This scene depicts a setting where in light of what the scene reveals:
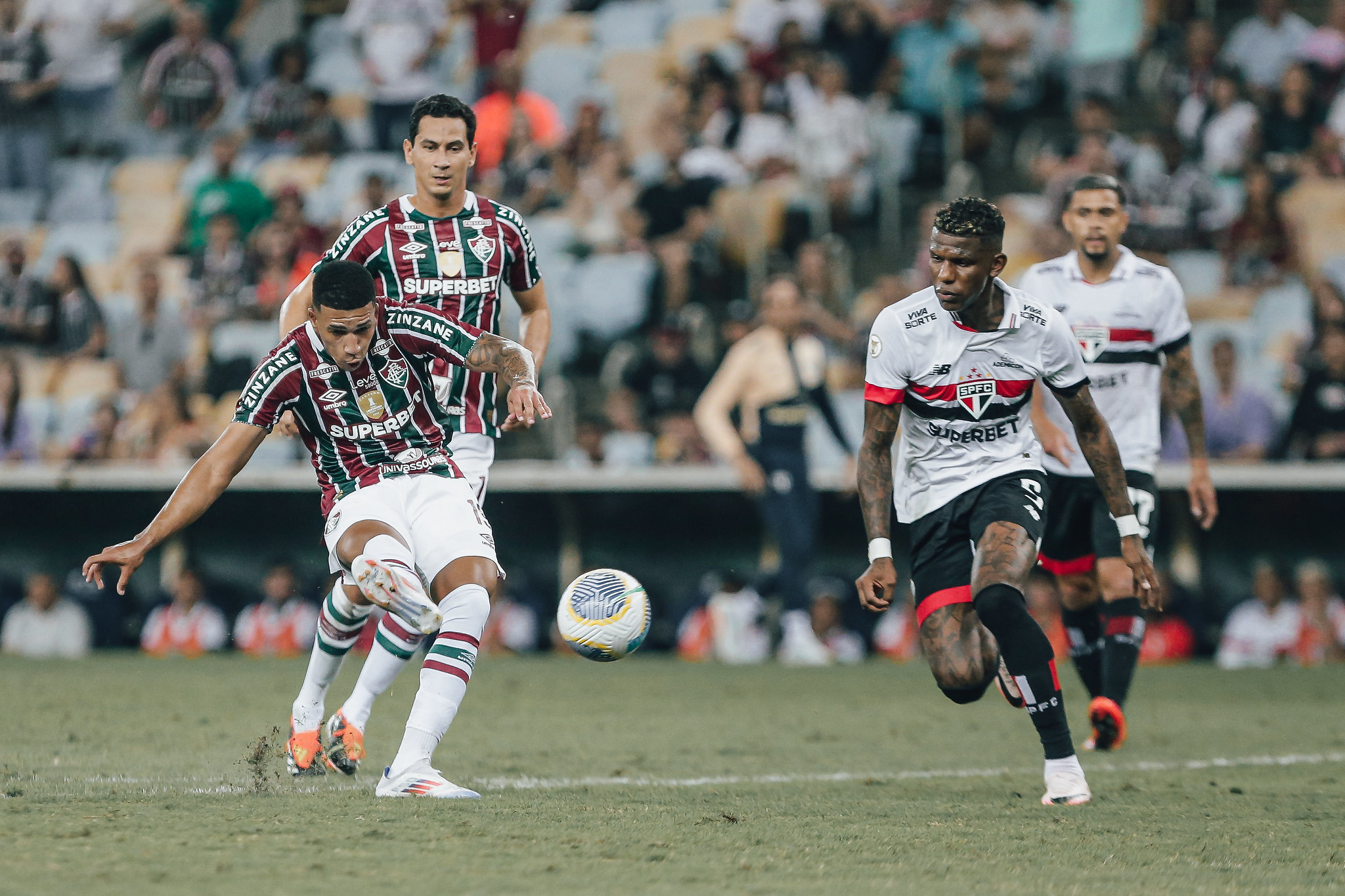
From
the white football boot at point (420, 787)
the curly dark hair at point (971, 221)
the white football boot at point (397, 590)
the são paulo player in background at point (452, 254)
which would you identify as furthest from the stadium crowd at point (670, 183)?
the white football boot at point (420, 787)

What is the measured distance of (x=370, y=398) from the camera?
19.4ft

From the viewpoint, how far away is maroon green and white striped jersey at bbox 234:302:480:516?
575 cm

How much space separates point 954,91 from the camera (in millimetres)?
15422

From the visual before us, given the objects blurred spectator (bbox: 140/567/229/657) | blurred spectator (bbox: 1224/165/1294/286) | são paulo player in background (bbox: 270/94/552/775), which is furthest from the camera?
blurred spectator (bbox: 140/567/229/657)

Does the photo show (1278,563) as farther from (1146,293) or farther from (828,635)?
(1146,293)

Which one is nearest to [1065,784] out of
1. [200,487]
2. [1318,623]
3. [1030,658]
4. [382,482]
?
[1030,658]

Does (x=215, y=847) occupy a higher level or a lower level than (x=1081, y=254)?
lower

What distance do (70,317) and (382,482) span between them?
10.3 m

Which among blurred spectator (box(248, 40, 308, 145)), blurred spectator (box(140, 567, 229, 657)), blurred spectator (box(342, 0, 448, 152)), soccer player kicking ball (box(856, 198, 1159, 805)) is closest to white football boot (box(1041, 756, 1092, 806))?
soccer player kicking ball (box(856, 198, 1159, 805))

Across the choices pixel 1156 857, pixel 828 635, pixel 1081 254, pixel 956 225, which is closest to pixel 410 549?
pixel 956 225

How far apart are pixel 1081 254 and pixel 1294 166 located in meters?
7.20

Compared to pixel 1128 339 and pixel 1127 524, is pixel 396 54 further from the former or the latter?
pixel 1127 524

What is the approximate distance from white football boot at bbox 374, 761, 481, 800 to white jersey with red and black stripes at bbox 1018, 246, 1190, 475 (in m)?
3.48

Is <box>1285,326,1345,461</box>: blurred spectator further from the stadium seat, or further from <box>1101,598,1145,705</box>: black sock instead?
the stadium seat
